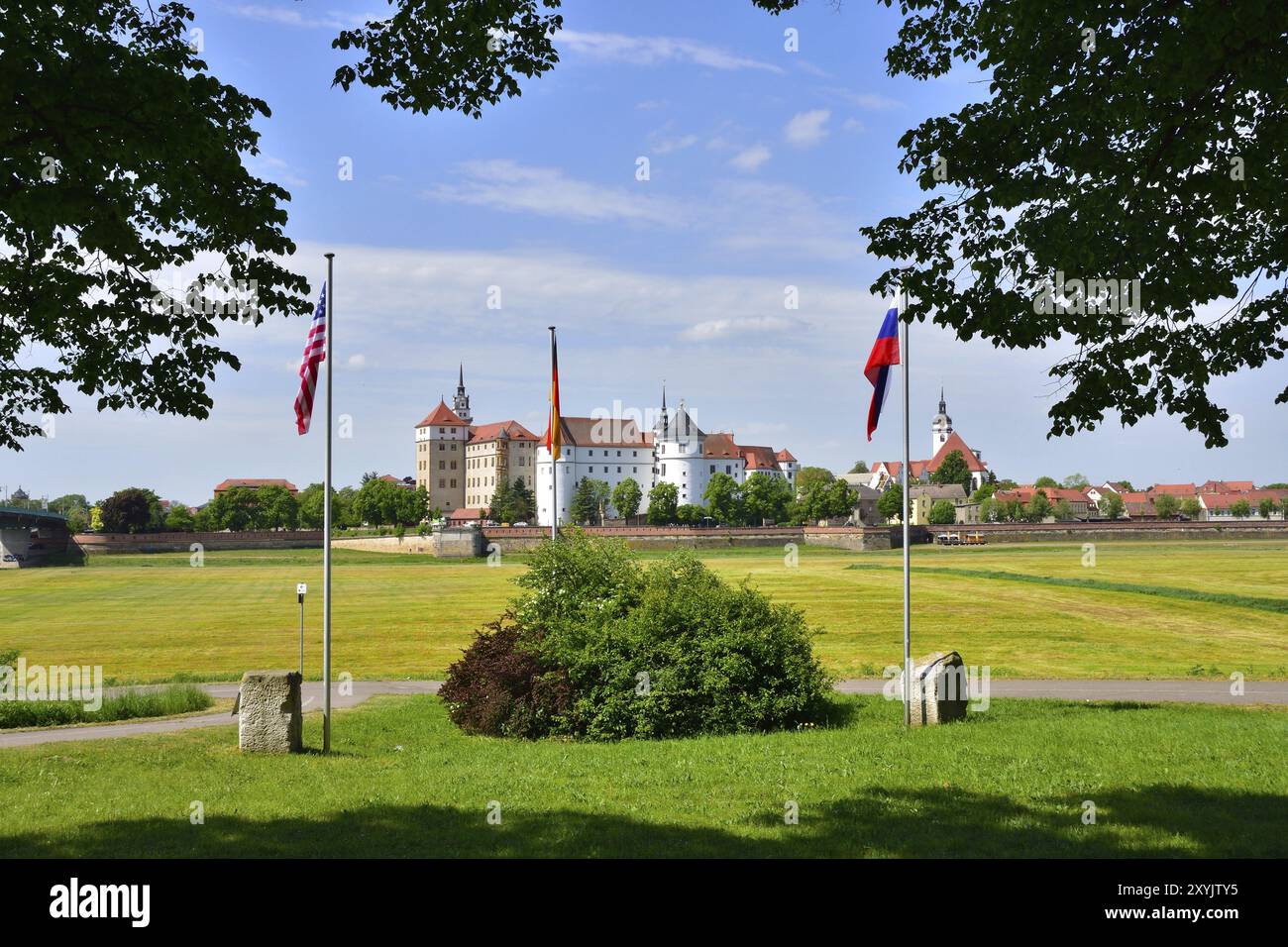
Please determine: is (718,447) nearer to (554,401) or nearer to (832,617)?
(832,617)

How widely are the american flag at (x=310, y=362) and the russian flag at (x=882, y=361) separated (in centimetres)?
859

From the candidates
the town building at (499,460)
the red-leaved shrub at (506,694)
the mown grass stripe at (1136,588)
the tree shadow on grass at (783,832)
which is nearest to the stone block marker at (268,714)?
the red-leaved shrub at (506,694)

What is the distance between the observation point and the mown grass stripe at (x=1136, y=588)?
44312 mm

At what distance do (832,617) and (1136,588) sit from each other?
61.5 ft

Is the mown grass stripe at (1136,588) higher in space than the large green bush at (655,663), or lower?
lower

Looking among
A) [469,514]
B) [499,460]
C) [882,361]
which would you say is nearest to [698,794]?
[882,361]

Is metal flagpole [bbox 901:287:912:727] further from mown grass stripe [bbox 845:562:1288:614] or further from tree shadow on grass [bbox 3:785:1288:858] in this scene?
mown grass stripe [bbox 845:562:1288:614]

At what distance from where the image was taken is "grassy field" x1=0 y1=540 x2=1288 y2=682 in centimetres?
3053

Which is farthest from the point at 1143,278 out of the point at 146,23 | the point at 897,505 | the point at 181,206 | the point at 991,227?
the point at 897,505

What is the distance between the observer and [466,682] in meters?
18.7

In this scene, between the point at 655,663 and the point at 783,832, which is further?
the point at 655,663

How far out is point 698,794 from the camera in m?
10.5

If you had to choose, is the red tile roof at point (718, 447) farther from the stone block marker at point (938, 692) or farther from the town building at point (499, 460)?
the stone block marker at point (938, 692)

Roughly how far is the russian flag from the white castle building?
537 ft
